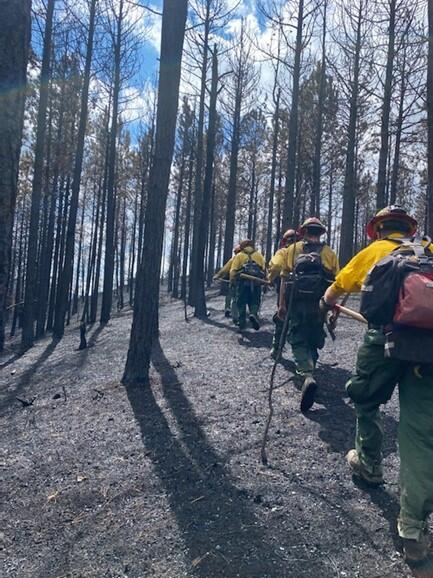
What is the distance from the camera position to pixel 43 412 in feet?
21.8

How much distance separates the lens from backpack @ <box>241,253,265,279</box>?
1049 centimetres

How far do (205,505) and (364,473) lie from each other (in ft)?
4.07

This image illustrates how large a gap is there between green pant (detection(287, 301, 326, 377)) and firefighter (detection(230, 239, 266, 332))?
4.20m

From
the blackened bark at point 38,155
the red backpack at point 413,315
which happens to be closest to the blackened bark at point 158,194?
the red backpack at point 413,315

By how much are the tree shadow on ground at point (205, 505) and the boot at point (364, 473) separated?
2.97 feet

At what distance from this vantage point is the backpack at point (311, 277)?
241 inches

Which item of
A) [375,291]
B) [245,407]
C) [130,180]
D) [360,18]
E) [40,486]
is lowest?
[40,486]

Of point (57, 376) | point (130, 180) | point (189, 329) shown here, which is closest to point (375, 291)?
point (57, 376)

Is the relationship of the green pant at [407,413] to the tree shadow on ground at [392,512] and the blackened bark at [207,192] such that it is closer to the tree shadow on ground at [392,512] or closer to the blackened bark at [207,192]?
the tree shadow on ground at [392,512]

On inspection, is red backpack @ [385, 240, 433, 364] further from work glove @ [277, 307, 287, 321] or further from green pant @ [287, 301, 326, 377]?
work glove @ [277, 307, 287, 321]

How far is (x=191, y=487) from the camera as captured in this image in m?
3.93

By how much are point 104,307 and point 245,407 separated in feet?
45.7

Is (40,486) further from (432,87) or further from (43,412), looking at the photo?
(432,87)

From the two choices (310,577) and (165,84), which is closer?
(310,577)
